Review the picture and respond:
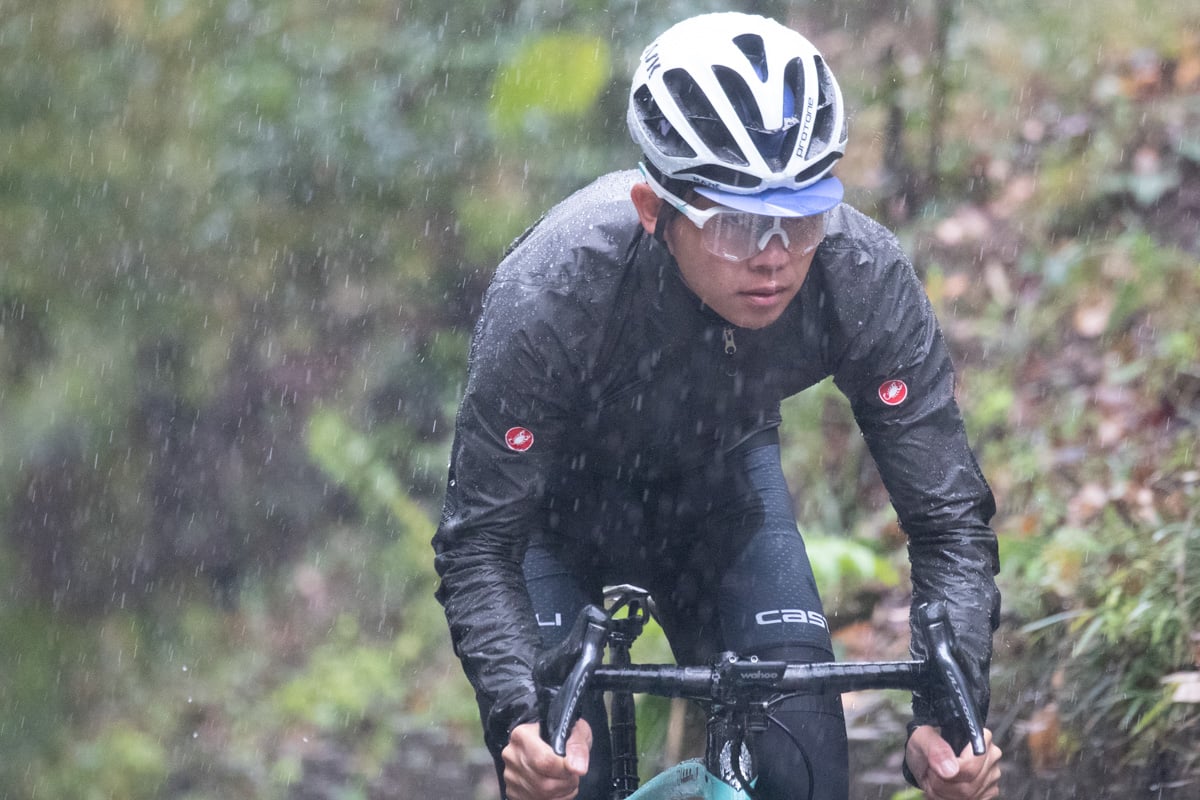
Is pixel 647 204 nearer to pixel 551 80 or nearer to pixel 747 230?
pixel 747 230

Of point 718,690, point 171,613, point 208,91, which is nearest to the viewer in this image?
point 718,690

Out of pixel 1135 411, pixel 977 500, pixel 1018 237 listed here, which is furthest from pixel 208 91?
pixel 977 500

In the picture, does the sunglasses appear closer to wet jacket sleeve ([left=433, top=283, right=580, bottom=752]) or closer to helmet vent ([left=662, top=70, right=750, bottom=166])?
helmet vent ([left=662, top=70, right=750, bottom=166])

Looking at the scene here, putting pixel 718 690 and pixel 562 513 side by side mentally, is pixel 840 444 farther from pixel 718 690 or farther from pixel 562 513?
pixel 718 690

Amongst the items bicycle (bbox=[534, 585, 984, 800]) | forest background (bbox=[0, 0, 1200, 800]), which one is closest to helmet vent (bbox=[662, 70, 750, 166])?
bicycle (bbox=[534, 585, 984, 800])

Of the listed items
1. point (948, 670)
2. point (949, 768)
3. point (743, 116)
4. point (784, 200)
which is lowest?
point (949, 768)

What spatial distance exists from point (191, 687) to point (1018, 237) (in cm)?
547

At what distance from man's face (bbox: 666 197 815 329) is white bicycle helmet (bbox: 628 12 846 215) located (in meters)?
0.10

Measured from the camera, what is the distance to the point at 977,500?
3188mm

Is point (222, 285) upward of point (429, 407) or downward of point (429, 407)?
upward

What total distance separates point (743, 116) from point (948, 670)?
114 cm

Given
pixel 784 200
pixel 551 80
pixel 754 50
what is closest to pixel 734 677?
pixel 784 200

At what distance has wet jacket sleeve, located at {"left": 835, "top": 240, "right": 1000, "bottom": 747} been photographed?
314cm

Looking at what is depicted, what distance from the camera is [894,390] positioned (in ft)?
10.4
